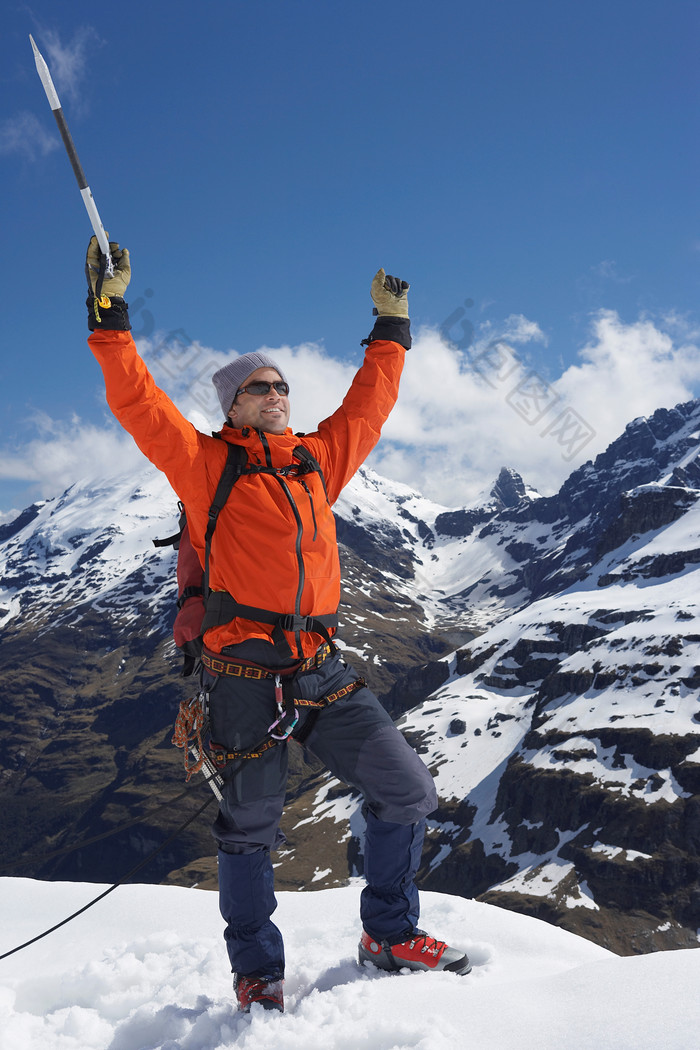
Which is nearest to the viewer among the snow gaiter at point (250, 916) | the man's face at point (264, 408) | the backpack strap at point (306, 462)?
the snow gaiter at point (250, 916)

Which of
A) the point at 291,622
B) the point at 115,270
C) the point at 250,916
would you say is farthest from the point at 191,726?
the point at 115,270

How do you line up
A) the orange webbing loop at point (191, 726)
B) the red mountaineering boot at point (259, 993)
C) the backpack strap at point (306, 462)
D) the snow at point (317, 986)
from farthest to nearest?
the backpack strap at point (306, 462), the orange webbing loop at point (191, 726), the red mountaineering boot at point (259, 993), the snow at point (317, 986)

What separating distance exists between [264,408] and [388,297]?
1648mm

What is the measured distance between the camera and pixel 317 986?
528 cm

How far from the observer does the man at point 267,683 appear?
5.19 m

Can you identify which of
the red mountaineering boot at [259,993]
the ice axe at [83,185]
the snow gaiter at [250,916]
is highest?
the ice axe at [83,185]

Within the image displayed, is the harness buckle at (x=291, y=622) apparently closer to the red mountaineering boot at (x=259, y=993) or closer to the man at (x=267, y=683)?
the man at (x=267, y=683)

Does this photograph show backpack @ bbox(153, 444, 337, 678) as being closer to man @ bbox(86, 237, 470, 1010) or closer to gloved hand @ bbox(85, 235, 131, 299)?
man @ bbox(86, 237, 470, 1010)

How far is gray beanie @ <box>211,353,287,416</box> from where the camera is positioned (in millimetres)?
6117

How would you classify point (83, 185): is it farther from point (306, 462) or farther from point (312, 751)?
point (312, 751)

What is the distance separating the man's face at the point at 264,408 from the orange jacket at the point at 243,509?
30 centimetres

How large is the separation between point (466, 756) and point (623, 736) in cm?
4577

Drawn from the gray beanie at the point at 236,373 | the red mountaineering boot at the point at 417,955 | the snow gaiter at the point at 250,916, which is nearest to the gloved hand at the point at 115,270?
the gray beanie at the point at 236,373

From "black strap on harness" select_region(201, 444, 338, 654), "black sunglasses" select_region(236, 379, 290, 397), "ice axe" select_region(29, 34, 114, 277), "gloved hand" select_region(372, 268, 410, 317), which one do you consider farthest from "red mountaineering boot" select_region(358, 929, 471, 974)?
"ice axe" select_region(29, 34, 114, 277)
